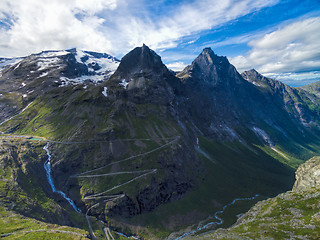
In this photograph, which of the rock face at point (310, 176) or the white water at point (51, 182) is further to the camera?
the white water at point (51, 182)

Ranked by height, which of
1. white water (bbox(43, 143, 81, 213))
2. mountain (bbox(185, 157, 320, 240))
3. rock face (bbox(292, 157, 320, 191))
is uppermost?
white water (bbox(43, 143, 81, 213))

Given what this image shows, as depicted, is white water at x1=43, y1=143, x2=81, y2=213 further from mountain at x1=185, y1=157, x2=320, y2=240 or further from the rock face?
the rock face

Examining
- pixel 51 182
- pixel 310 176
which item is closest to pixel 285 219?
pixel 310 176

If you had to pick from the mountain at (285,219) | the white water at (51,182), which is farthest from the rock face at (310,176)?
the white water at (51,182)

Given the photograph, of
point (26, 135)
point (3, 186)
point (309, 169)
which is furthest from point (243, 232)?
point (26, 135)

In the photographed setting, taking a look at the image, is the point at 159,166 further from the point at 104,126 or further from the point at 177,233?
the point at 104,126

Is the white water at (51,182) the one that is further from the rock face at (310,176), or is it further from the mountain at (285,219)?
the rock face at (310,176)

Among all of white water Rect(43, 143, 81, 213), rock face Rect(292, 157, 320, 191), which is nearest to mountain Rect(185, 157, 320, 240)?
rock face Rect(292, 157, 320, 191)

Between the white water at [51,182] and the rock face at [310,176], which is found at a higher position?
the white water at [51,182]
